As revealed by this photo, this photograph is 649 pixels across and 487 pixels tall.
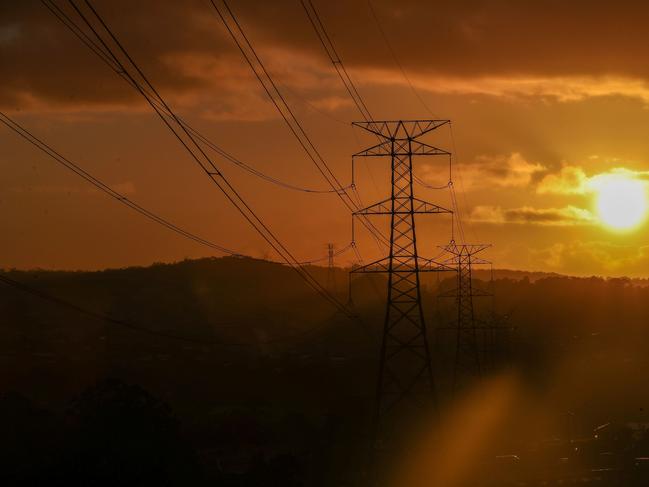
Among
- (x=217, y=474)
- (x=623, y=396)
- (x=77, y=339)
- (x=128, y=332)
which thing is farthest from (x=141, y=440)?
(x=128, y=332)

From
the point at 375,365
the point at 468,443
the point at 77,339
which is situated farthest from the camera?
the point at 77,339

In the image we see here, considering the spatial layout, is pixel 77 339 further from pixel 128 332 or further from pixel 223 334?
pixel 223 334

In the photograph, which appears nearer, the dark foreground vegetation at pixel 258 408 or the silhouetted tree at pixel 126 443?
the silhouetted tree at pixel 126 443

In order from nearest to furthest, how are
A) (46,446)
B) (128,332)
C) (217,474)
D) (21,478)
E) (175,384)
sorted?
(21,478)
(46,446)
(217,474)
(175,384)
(128,332)

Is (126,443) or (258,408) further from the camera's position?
(258,408)

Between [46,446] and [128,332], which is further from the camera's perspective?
[128,332]

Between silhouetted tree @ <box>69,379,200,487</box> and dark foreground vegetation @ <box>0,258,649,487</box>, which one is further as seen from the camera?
dark foreground vegetation @ <box>0,258,649,487</box>
